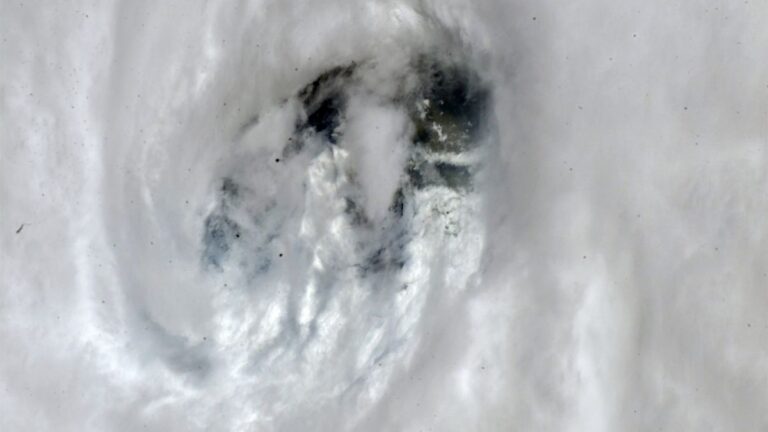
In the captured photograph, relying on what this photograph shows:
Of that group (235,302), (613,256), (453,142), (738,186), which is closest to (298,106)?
(453,142)

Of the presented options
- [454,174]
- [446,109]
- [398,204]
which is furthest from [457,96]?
[398,204]

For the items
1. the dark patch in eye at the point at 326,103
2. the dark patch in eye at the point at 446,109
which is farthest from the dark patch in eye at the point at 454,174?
the dark patch in eye at the point at 326,103

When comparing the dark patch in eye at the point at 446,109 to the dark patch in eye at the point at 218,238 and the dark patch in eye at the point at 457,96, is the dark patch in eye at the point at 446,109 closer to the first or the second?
the dark patch in eye at the point at 457,96

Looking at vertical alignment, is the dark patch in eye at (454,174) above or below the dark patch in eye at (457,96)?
below

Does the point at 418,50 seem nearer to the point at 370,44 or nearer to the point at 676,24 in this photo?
the point at 370,44

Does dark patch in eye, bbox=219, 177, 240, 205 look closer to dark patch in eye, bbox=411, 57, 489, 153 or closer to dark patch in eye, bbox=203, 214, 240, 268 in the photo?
dark patch in eye, bbox=203, 214, 240, 268

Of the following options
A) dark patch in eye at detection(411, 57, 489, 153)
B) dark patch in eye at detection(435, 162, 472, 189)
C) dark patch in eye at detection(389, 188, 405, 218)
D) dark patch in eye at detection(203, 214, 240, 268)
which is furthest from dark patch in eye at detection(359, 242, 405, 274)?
dark patch in eye at detection(203, 214, 240, 268)

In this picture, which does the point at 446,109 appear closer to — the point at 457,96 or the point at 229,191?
the point at 457,96

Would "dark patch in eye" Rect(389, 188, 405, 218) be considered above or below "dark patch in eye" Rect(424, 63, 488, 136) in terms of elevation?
below
